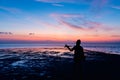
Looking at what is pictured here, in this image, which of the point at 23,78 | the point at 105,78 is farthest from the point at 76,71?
the point at 23,78

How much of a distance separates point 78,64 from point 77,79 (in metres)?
1.00

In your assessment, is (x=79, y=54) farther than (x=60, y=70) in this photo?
No

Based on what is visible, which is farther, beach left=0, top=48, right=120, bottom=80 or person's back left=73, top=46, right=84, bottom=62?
beach left=0, top=48, right=120, bottom=80

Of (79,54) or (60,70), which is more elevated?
(79,54)

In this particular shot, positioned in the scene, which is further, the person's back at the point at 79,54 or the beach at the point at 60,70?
the beach at the point at 60,70

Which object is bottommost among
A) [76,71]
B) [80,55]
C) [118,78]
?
[118,78]

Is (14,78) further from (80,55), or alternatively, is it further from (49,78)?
(80,55)

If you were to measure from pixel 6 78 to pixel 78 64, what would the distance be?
542 centimetres

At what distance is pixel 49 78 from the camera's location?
13031 millimetres

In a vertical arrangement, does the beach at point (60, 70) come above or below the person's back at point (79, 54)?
below

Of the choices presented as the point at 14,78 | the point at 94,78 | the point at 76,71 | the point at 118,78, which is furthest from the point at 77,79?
the point at 14,78

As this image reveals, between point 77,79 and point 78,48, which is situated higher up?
point 78,48

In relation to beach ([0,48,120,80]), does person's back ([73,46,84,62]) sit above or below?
above

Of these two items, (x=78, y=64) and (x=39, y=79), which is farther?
(x=39, y=79)
